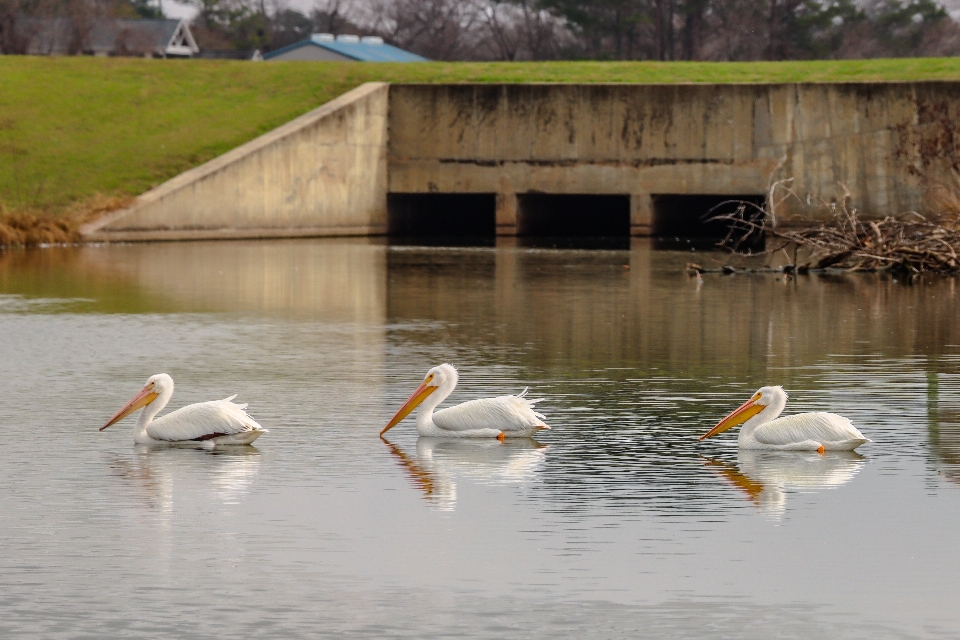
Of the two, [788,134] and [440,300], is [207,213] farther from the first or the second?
[440,300]

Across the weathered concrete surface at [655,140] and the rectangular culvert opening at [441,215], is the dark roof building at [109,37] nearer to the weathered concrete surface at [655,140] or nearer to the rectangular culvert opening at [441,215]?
the rectangular culvert opening at [441,215]

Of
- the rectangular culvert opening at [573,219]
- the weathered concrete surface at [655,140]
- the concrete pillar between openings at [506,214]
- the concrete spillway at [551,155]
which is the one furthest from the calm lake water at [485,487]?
the rectangular culvert opening at [573,219]

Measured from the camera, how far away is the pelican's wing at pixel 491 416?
11.7m

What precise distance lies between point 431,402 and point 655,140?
30.8 m

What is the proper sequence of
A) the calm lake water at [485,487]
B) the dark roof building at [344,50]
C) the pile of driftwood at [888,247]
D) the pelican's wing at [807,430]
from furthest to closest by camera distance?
the dark roof building at [344,50] < the pile of driftwood at [888,247] < the pelican's wing at [807,430] < the calm lake water at [485,487]

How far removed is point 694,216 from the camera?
45000 mm

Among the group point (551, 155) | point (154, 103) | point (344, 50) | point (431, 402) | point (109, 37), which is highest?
point (109, 37)

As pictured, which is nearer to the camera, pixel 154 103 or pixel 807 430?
pixel 807 430

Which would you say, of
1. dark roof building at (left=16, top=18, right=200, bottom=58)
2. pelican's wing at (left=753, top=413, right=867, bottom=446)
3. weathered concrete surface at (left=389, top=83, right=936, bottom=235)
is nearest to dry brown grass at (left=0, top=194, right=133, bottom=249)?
weathered concrete surface at (left=389, top=83, right=936, bottom=235)

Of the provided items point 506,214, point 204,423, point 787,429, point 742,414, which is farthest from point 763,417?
point 506,214

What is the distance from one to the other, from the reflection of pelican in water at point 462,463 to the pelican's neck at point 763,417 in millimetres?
1311

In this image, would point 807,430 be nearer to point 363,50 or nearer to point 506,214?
point 506,214

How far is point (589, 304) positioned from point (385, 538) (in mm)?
14172

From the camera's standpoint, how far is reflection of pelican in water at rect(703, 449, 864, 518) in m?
9.88
